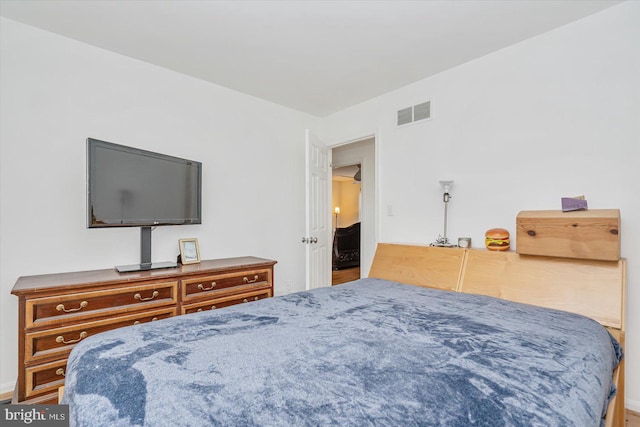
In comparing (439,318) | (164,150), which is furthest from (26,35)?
(439,318)

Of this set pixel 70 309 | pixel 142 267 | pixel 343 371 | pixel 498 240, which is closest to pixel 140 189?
pixel 142 267

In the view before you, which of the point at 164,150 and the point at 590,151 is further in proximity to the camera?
the point at 164,150

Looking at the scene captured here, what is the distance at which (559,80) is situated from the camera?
2295 millimetres

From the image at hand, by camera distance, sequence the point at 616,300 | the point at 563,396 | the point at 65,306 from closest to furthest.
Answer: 1. the point at 563,396
2. the point at 616,300
3. the point at 65,306

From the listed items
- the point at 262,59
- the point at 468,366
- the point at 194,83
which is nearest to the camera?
the point at 468,366

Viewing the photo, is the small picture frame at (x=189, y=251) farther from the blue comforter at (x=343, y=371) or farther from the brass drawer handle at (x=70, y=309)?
the blue comforter at (x=343, y=371)

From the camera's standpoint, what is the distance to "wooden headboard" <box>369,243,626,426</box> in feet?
5.75

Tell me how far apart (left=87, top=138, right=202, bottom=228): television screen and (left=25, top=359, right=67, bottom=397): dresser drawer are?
0.87 m

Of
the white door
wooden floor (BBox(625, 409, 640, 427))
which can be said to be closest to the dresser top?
the white door

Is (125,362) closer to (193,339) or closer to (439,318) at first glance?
(193,339)

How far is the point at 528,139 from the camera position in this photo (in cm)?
244

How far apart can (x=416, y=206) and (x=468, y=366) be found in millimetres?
2284

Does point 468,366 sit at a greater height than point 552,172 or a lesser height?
lesser

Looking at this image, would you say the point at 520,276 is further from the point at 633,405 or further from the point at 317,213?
the point at 317,213
